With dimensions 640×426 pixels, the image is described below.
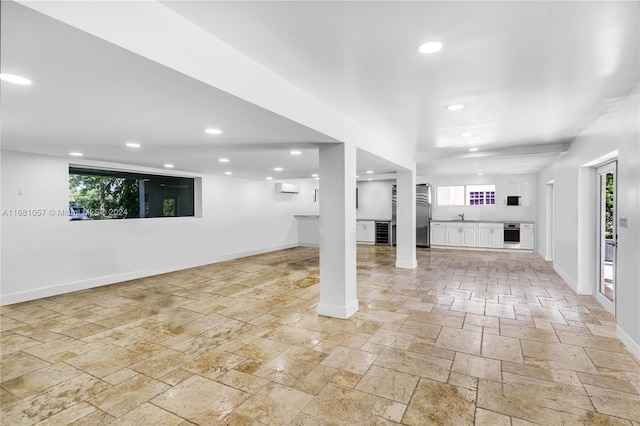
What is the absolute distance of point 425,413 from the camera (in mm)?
2119

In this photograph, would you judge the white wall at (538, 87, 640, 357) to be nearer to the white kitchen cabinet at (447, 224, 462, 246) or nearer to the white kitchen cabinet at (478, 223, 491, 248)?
the white kitchen cabinet at (478, 223, 491, 248)

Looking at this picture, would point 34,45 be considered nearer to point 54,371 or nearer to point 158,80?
point 158,80

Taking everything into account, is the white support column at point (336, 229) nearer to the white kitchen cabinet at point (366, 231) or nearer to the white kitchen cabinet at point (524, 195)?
the white kitchen cabinet at point (366, 231)

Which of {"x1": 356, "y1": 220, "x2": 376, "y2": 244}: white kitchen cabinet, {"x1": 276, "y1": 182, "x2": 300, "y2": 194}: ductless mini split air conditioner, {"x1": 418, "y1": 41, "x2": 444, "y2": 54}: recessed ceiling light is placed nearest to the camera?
{"x1": 418, "y1": 41, "x2": 444, "y2": 54}: recessed ceiling light

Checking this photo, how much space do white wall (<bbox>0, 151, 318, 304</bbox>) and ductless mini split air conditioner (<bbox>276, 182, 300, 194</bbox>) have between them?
45.7 inches

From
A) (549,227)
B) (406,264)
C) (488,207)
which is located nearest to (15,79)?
(406,264)

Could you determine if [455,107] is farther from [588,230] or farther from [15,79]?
[15,79]

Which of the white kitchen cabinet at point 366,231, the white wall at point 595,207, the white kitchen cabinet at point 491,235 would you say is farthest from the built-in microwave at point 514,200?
the white kitchen cabinet at point 366,231

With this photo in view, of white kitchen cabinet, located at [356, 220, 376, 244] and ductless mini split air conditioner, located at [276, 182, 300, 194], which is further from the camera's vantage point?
white kitchen cabinet, located at [356, 220, 376, 244]

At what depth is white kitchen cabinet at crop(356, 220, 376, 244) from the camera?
35.8 ft

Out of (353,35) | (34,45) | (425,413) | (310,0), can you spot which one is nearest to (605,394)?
(425,413)

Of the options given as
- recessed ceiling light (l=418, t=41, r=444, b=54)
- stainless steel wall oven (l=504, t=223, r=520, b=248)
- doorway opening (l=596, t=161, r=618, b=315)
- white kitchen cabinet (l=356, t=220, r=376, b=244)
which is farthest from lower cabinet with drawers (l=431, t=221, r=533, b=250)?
recessed ceiling light (l=418, t=41, r=444, b=54)

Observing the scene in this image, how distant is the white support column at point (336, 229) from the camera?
149 inches

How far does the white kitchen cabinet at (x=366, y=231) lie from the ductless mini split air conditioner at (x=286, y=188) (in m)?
2.39
